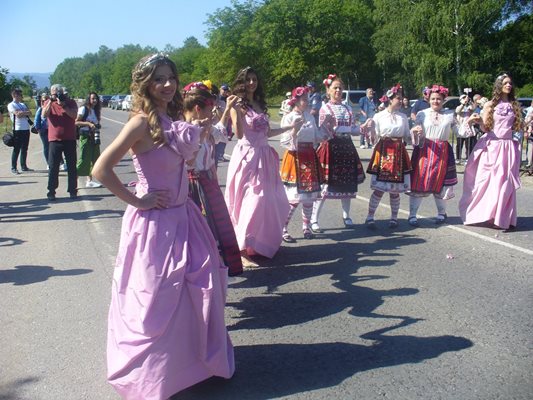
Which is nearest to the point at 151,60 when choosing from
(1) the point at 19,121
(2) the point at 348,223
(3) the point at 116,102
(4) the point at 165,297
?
(4) the point at 165,297

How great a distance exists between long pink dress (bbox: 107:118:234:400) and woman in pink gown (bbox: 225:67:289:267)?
2.67m

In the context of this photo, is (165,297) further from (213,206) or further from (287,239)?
(287,239)

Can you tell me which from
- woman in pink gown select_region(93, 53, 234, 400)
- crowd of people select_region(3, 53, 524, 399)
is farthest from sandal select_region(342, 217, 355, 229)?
woman in pink gown select_region(93, 53, 234, 400)

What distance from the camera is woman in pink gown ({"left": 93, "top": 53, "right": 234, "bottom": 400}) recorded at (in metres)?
3.45

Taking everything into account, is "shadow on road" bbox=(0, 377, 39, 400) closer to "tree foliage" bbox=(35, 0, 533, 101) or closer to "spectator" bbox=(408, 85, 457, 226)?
"spectator" bbox=(408, 85, 457, 226)

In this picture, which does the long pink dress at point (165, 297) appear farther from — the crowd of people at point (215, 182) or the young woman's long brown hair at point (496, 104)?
the young woman's long brown hair at point (496, 104)

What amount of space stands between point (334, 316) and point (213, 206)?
4.51 feet

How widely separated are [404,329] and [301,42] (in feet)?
153

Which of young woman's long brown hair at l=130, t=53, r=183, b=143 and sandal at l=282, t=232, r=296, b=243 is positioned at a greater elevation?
young woman's long brown hair at l=130, t=53, r=183, b=143

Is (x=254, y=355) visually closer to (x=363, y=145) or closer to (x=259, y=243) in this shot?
(x=259, y=243)

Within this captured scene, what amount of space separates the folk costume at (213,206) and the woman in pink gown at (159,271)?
1.32 m

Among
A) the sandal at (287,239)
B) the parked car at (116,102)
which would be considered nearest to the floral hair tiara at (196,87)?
the sandal at (287,239)

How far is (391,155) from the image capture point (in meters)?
7.91

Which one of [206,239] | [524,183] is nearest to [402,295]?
[206,239]
